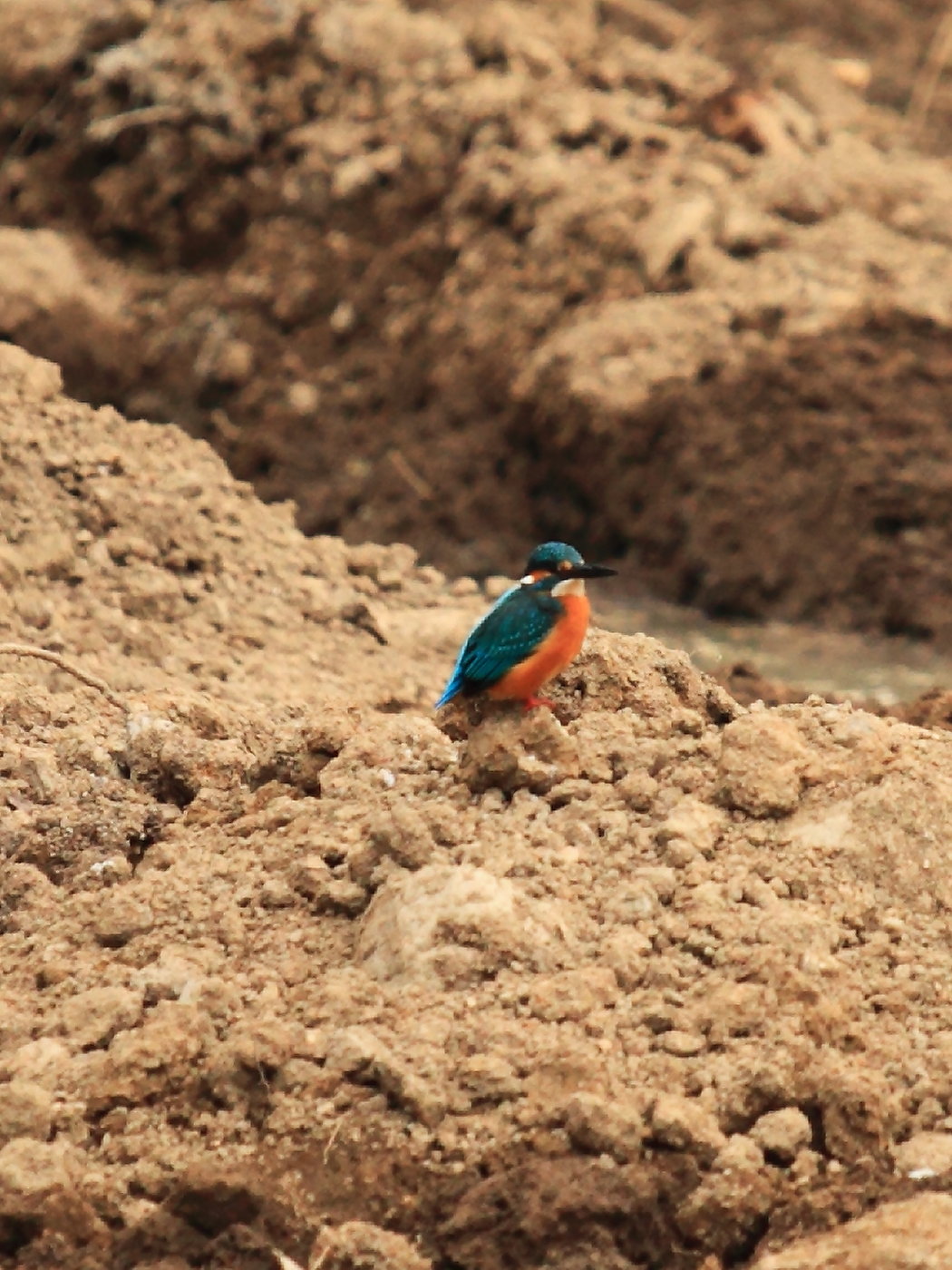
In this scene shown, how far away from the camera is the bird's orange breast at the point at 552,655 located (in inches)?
151

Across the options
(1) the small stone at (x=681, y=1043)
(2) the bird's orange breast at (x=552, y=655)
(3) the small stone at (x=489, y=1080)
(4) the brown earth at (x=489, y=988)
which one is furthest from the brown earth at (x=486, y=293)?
(3) the small stone at (x=489, y=1080)

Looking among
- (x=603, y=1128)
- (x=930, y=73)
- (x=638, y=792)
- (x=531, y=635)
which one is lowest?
(x=603, y=1128)

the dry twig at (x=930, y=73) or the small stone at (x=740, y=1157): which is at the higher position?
the dry twig at (x=930, y=73)

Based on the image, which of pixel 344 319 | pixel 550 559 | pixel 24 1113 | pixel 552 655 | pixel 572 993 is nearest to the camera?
pixel 24 1113

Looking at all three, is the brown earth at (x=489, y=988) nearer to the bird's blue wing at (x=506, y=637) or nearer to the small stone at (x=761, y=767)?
the small stone at (x=761, y=767)

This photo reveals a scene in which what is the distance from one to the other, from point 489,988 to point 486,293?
6.90 metres

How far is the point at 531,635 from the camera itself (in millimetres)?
3824

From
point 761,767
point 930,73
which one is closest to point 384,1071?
point 761,767

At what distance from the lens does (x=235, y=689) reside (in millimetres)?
6449

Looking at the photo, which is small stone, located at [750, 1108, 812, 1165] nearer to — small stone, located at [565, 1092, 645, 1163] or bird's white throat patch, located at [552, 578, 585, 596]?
small stone, located at [565, 1092, 645, 1163]

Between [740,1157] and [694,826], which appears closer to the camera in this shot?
[740,1157]

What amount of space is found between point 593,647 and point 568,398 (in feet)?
18.2

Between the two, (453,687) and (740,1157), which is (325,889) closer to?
(453,687)

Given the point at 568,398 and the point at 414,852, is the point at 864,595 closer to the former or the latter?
the point at 568,398
